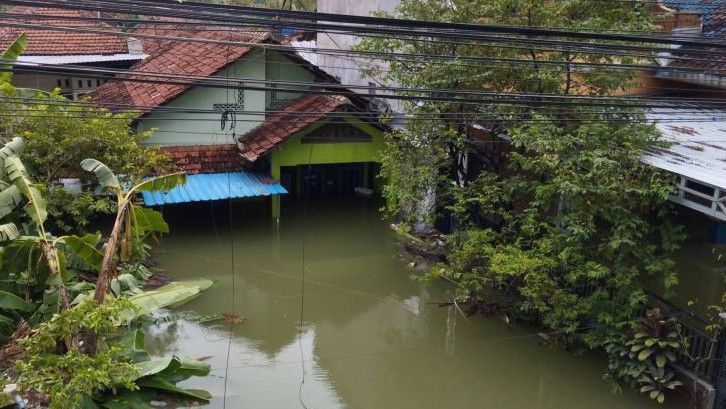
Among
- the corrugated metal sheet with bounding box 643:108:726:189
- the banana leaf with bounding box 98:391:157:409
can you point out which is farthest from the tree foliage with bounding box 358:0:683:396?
the banana leaf with bounding box 98:391:157:409

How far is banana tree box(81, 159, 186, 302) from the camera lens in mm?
6258

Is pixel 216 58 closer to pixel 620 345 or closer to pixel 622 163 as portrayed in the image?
pixel 622 163

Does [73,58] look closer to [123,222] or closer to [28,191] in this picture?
[28,191]

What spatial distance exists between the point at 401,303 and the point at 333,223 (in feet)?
12.9

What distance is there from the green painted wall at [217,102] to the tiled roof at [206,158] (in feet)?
0.63

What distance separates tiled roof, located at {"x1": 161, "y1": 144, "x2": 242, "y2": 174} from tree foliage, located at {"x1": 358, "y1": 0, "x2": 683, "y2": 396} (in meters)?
3.97

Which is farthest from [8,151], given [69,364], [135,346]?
[69,364]

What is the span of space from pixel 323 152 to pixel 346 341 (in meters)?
5.49

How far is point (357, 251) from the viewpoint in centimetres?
1244

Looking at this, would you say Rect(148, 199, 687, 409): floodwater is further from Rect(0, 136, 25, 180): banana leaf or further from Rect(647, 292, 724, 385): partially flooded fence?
Rect(0, 136, 25, 180): banana leaf

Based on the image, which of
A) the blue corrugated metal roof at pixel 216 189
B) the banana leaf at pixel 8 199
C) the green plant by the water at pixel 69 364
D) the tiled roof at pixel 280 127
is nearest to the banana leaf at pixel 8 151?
the banana leaf at pixel 8 199

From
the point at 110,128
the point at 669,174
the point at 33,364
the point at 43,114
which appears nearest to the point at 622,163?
the point at 669,174

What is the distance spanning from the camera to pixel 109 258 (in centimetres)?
628

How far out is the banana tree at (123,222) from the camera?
6258 mm
